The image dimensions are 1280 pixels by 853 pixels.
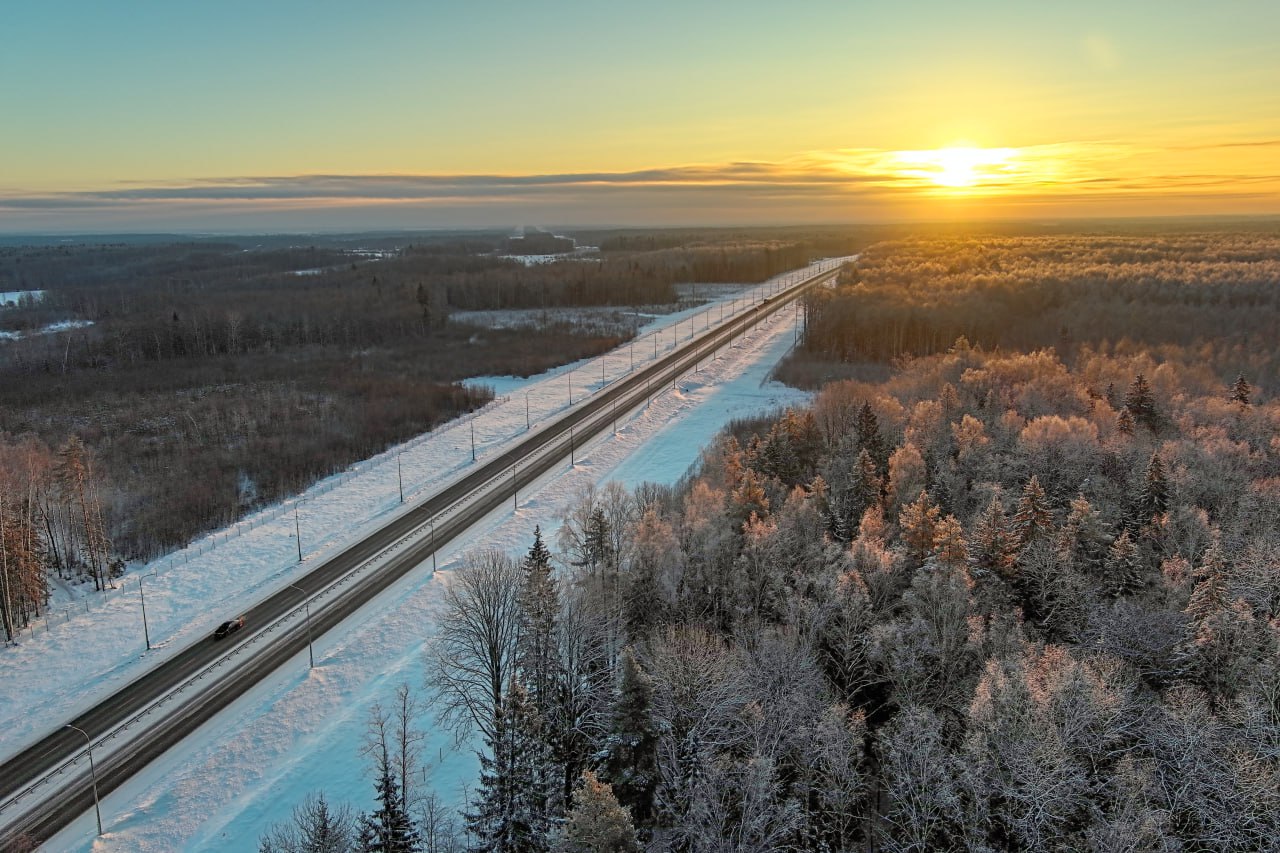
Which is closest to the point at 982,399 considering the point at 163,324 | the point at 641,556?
the point at 641,556

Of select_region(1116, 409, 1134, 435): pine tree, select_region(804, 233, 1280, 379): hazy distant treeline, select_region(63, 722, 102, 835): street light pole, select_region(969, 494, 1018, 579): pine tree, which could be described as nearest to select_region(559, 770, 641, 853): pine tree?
select_region(63, 722, 102, 835): street light pole

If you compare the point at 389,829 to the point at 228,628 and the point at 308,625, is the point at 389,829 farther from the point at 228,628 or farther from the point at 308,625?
the point at 228,628

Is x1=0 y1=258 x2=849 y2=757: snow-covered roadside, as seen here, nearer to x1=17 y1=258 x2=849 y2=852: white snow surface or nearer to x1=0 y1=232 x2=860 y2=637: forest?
x1=17 y1=258 x2=849 y2=852: white snow surface

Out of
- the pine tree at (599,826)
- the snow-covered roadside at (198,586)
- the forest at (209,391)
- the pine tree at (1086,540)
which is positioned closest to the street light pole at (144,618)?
the snow-covered roadside at (198,586)

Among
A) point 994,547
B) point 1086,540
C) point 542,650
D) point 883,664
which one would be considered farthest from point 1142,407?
point 542,650

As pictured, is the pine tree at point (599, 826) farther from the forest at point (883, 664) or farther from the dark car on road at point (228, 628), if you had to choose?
the dark car on road at point (228, 628)
